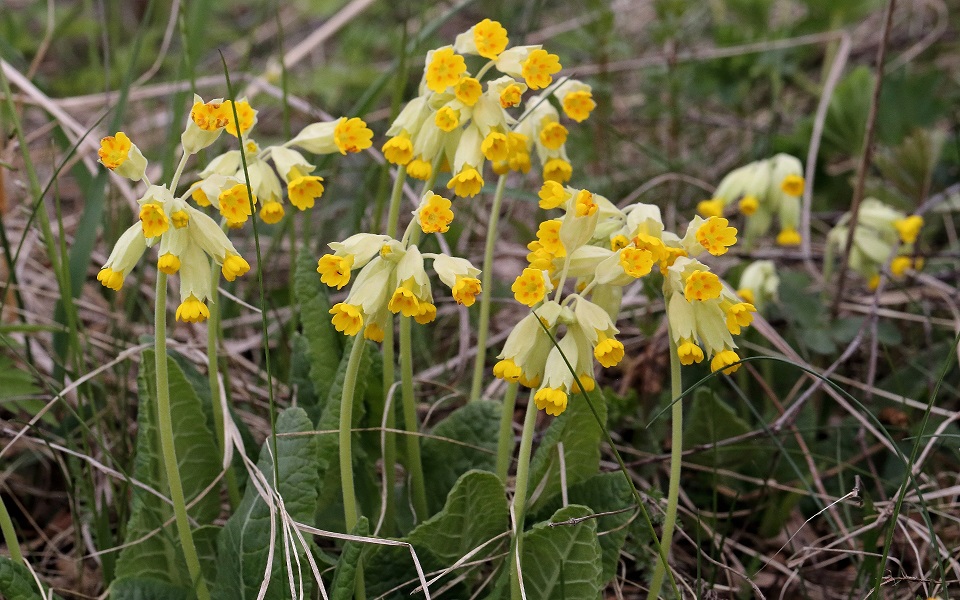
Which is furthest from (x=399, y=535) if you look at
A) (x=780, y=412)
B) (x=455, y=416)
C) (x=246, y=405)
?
(x=780, y=412)

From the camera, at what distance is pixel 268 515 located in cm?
197

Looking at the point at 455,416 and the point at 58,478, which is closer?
the point at 455,416

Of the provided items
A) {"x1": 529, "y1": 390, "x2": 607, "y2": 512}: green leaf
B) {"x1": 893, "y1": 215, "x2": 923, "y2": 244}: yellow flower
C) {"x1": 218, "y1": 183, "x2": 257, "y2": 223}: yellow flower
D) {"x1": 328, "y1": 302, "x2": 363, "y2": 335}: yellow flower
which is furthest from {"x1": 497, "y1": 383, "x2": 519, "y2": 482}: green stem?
{"x1": 893, "y1": 215, "x2": 923, "y2": 244}: yellow flower

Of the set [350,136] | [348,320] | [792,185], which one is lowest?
[792,185]

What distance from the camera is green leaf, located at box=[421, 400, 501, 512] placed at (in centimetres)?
231

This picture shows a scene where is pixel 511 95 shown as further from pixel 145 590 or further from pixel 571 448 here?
pixel 145 590

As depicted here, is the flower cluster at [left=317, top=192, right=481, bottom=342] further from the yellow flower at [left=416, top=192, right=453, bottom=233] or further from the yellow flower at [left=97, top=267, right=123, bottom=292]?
the yellow flower at [left=97, top=267, right=123, bottom=292]

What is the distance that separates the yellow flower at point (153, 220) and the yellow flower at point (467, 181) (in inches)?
20.5

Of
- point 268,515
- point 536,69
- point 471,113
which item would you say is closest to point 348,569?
point 268,515

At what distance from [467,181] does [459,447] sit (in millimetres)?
745

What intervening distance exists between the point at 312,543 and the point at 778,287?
68.2 inches

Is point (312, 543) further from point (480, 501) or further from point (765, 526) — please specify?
point (765, 526)

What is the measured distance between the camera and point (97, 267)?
11.8 ft

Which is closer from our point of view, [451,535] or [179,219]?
[179,219]
